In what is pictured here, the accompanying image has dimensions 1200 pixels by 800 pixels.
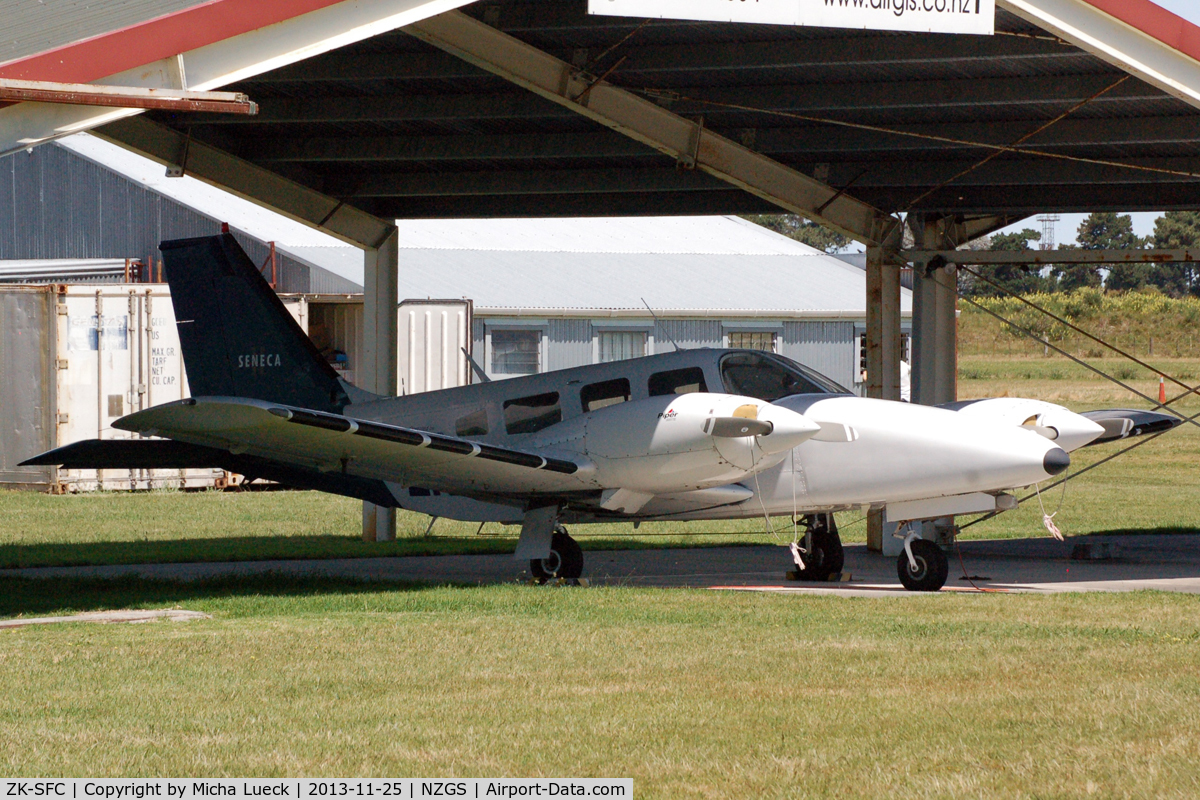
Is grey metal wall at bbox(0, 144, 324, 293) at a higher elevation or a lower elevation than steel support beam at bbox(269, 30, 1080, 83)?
higher

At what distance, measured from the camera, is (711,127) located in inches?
698

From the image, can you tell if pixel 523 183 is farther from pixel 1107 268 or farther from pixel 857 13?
pixel 1107 268

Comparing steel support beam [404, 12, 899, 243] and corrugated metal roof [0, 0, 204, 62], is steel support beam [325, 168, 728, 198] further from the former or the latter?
corrugated metal roof [0, 0, 204, 62]

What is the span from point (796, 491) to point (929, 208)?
6.72 meters

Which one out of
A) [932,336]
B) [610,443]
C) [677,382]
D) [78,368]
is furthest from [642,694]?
[78,368]

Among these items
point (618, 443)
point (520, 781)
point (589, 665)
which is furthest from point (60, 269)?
point (520, 781)

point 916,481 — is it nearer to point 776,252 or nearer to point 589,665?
point 589,665

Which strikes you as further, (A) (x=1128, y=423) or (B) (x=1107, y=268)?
(B) (x=1107, y=268)

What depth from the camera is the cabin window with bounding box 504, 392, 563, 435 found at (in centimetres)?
1489

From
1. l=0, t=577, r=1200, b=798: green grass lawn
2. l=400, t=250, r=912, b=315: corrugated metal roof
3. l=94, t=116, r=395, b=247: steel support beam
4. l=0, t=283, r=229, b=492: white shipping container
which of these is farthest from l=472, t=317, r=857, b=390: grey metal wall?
l=0, t=577, r=1200, b=798: green grass lawn

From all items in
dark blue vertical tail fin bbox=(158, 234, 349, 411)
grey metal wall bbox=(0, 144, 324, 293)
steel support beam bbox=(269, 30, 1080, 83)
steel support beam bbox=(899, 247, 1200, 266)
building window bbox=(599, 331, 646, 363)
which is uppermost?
grey metal wall bbox=(0, 144, 324, 293)

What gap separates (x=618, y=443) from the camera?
13680 millimetres

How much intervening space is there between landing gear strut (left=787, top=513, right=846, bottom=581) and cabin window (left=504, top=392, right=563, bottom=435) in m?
3.00

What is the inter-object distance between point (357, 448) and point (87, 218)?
2437cm
